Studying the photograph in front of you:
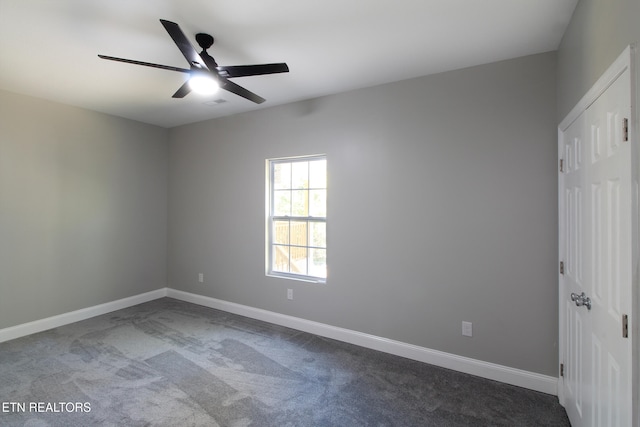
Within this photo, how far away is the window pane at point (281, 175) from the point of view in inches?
150

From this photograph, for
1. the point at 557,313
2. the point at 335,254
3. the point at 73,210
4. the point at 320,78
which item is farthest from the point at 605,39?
the point at 73,210

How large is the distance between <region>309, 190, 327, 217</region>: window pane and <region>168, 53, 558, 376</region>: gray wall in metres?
0.17

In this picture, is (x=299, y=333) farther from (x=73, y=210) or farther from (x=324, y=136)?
(x=73, y=210)

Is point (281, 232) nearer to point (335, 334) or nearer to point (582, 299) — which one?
point (335, 334)

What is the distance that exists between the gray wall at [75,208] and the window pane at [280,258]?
6.98 ft

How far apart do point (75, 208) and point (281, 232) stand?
2.64 metres

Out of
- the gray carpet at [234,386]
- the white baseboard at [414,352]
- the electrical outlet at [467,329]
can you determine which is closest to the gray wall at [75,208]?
the gray carpet at [234,386]

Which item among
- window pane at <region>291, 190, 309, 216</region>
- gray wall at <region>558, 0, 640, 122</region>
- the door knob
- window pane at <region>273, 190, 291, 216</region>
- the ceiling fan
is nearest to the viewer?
gray wall at <region>558, 0, 640, 122</region>

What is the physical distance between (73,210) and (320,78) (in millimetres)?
3494

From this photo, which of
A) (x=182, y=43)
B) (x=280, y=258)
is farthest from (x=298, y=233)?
(x=182, y=43)

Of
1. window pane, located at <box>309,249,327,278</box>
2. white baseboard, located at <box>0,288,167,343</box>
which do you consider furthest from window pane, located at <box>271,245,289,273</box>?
white baseboard, located at <box>0,288,167,343</box>

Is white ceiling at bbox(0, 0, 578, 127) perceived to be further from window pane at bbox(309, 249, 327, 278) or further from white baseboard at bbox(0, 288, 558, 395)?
white baseboard at bbox(0, 288, 558, 395)

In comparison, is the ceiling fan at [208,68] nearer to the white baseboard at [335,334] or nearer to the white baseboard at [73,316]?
the white baseboard at [335,334]

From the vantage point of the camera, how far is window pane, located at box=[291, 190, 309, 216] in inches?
144
